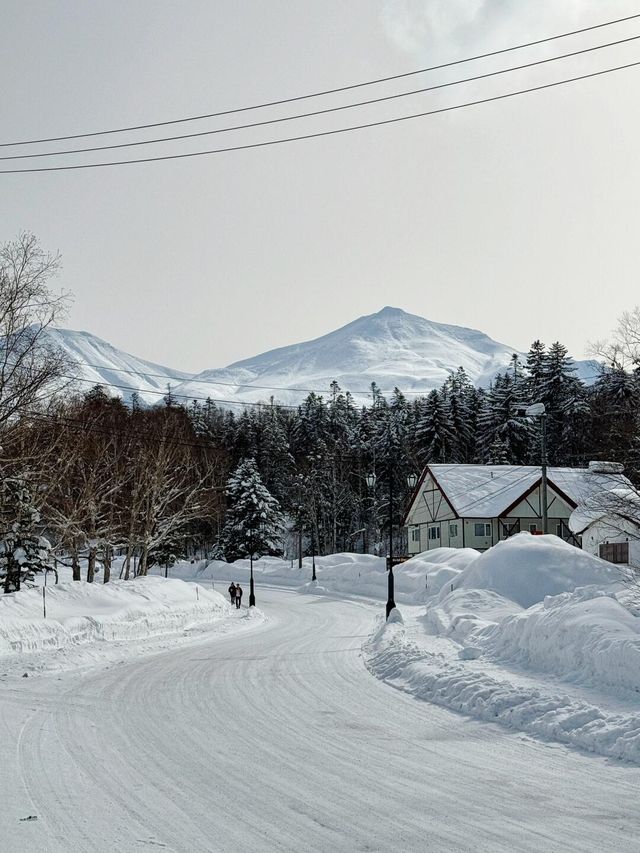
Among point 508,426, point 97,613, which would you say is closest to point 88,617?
point 97,613

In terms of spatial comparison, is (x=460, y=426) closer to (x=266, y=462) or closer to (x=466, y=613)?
(x=266, y=462)

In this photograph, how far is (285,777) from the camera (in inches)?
344

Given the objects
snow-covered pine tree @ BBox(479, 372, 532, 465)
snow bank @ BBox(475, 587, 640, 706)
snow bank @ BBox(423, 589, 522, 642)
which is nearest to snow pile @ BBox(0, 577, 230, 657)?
snow bank @ BBox(423, 589, 522, 642)

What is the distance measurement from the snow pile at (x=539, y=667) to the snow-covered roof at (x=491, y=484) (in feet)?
129

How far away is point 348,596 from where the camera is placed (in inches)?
2101

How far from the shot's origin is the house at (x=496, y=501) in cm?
6475

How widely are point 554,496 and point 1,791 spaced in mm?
61086

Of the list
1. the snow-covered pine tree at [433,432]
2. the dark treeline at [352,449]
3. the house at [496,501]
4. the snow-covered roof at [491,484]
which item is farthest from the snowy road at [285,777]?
the snow-covered pine tree at [433,432]

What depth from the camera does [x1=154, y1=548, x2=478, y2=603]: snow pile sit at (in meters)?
49.1

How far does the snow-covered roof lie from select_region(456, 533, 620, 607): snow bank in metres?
30.7

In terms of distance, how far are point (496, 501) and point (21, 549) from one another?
36765 mm

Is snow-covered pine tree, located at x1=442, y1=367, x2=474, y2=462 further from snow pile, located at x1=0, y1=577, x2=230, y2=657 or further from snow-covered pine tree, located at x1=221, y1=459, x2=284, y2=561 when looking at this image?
snow pile, located at x1=0, y1=577, x2=230, y2=657

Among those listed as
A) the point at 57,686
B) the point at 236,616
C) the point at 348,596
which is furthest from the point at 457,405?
the point at 57,686

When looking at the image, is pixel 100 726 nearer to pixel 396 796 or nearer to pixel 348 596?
pixel 396 796
